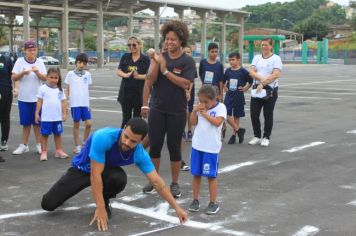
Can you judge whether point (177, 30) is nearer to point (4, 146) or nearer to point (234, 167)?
point (234, 167)

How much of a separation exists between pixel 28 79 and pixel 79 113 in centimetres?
96

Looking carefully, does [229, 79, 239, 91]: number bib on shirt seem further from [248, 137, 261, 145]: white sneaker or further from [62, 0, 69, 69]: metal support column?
[62, 0, 69, 69]: metal support column

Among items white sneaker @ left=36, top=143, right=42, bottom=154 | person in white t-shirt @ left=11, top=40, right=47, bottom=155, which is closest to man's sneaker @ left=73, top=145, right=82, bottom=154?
white sneaker @ left=36, top=143, right=42, bottom=154

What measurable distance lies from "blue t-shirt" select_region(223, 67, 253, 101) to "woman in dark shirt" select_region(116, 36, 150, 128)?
2.09 metres

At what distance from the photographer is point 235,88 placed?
10.1m

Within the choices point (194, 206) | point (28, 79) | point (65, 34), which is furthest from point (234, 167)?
point (65, 34)

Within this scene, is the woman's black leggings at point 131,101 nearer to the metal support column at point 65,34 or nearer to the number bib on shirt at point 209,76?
the number bib on shirt at point 209,76

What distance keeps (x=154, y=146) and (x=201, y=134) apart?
0.79 m

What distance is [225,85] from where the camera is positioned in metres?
10.1

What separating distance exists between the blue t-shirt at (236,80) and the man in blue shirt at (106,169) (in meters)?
5.08

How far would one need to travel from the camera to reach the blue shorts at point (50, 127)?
8.19 m

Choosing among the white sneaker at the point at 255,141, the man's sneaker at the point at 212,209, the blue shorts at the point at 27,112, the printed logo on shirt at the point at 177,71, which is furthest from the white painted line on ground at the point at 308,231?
the blue shorts at the point at 27,112

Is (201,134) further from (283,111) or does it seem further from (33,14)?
(33,14)

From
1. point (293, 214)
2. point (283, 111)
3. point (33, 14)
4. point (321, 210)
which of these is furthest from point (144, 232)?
point (33, 14)
